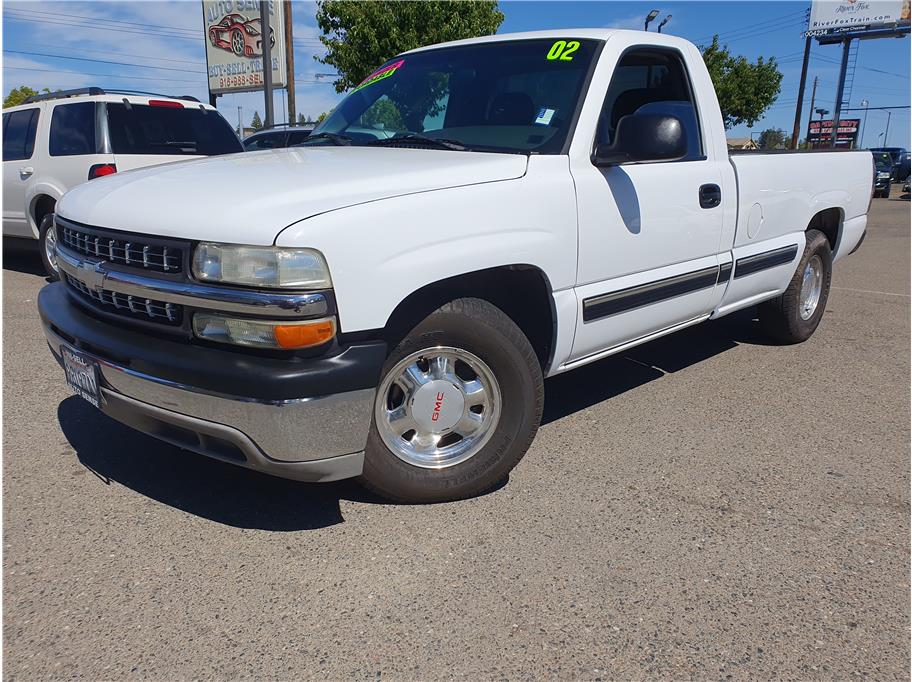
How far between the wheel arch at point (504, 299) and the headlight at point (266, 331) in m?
0.26

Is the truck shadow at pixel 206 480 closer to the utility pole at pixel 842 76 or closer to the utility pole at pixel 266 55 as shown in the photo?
the utility pole at pixel 266 55

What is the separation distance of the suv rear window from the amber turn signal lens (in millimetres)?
5273

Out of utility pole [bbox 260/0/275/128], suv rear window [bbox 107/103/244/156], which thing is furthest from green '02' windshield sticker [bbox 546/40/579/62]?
utility pole [bbox 260/0/275/128]

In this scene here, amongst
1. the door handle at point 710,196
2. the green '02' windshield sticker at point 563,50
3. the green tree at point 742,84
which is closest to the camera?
the green '02' windshield sticker at point 563,50

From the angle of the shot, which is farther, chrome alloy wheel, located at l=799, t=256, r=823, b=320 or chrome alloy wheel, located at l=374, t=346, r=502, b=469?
chrome alloy wheel, located at l=799, t=256, r=823, b=320

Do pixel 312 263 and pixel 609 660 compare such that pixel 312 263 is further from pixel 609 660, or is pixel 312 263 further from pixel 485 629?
pixel 609 660

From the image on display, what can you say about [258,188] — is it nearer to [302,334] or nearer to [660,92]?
[302,334]

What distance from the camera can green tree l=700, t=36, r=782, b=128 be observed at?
32375 millimetres

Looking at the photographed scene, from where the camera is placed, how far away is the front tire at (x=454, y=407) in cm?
285

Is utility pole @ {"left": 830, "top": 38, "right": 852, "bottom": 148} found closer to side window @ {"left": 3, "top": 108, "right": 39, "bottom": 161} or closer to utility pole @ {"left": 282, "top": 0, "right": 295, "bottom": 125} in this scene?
utility pole @ {"left": 282, "top": 0, "right": 295, "bottom": 125}

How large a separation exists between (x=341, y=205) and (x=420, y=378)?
768 mm

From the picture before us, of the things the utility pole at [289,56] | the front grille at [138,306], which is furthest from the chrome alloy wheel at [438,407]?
the utility pole at [289,56]

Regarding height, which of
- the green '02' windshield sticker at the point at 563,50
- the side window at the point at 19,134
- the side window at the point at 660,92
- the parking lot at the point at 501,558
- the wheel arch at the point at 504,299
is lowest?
the parking lot at the point at 501,558

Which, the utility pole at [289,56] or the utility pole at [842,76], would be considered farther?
the utility pole at [842,76]
